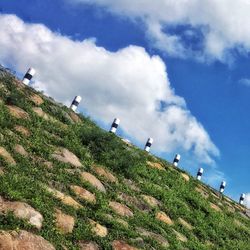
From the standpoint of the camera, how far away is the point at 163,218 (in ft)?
44.7

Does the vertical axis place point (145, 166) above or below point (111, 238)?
above

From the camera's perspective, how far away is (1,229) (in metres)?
8.30

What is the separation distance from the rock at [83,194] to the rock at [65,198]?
602 millimetres

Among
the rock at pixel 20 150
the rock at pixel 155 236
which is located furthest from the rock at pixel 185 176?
the rock at pixel 20 150

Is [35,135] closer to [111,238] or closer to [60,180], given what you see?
[60,180]

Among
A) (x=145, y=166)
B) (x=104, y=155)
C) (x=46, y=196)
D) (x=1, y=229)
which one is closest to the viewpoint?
(x=1, y=229)

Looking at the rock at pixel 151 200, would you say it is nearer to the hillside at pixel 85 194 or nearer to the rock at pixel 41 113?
the hillside at pixel 85 194

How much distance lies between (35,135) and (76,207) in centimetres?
377

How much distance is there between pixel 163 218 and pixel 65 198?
3.60 metres

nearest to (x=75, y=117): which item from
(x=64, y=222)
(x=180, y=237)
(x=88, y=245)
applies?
(x=180, y=237)

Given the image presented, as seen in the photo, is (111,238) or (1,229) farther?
(111,238)

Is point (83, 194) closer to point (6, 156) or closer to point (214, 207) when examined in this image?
point (6, 156)

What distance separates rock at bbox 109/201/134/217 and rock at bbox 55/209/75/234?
211 cm

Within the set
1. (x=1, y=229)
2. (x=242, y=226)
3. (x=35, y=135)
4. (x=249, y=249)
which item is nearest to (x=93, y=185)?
(x=35, y=135)
